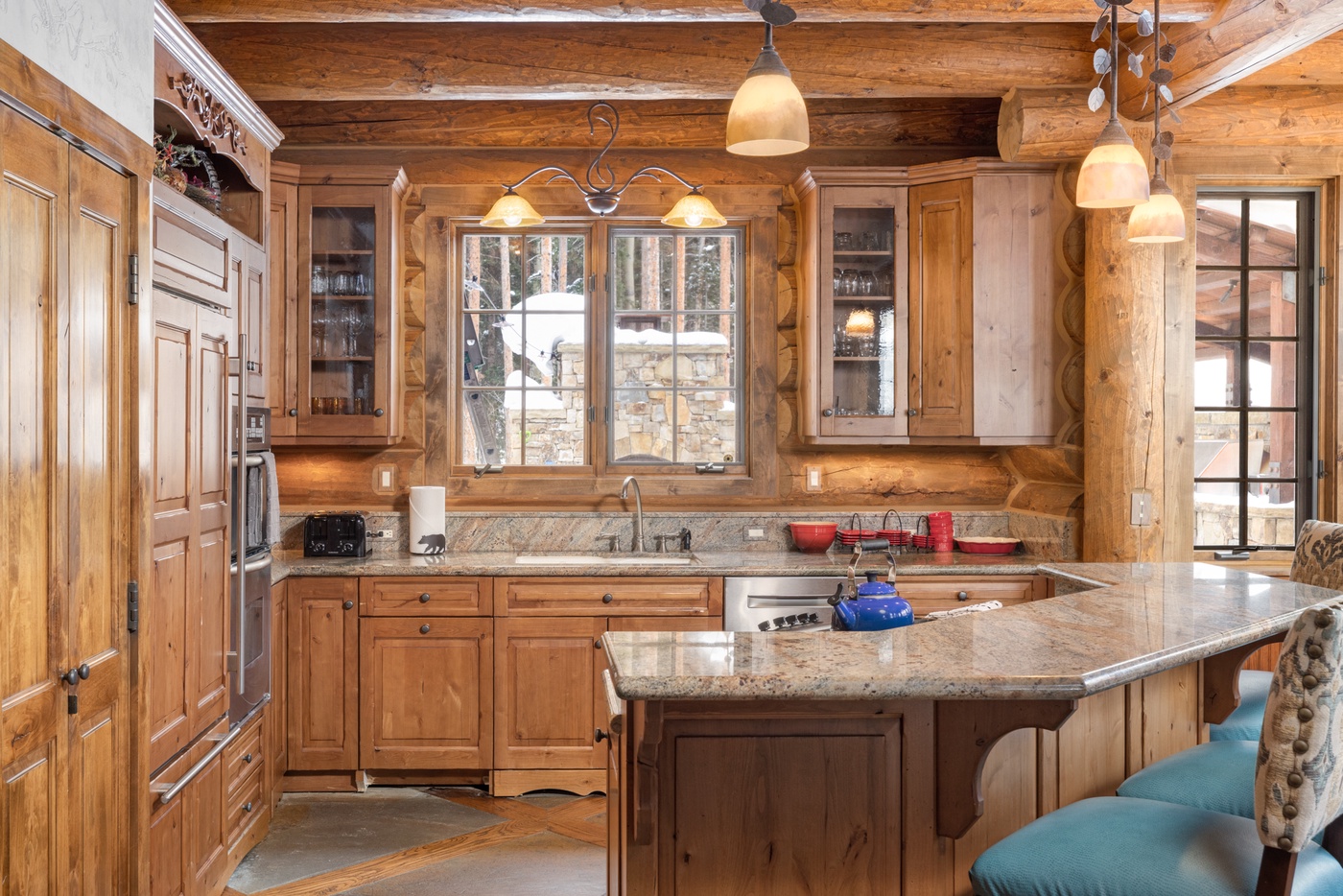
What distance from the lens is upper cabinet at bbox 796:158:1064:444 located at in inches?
170

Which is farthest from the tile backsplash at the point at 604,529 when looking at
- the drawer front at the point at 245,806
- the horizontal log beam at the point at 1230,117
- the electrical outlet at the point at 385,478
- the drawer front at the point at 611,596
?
the horizontal log beam at the point at 1230,117

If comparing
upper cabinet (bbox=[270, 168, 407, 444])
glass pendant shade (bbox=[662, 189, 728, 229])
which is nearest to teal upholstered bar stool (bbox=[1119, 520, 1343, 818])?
glass pendant shade (bbox=[662, 189, 728, 229])

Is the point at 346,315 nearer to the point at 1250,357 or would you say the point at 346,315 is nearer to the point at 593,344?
the point at 593,344

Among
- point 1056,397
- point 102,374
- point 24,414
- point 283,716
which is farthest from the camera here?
point 1056,397

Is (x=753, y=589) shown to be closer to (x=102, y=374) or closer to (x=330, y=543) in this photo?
(x=330, y=543)

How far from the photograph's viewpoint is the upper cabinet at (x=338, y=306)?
4.37 meters

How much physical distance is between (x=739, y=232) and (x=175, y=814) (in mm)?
3363

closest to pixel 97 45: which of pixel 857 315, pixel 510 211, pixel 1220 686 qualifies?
pixel 510 211

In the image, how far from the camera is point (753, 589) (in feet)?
13.4

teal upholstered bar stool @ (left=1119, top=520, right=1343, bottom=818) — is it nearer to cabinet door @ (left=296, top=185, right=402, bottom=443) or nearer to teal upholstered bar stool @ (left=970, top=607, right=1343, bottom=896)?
teal upholstered bar stool @ (left=970, top=607, right=1343, bottom=896)

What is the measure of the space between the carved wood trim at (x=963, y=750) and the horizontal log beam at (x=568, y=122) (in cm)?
351

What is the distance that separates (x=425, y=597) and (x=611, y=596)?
29.6 inches

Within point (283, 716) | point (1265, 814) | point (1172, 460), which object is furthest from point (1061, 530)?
point (283, 716)

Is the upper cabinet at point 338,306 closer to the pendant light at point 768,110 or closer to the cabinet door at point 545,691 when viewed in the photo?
the cabinet door at point 545,691
